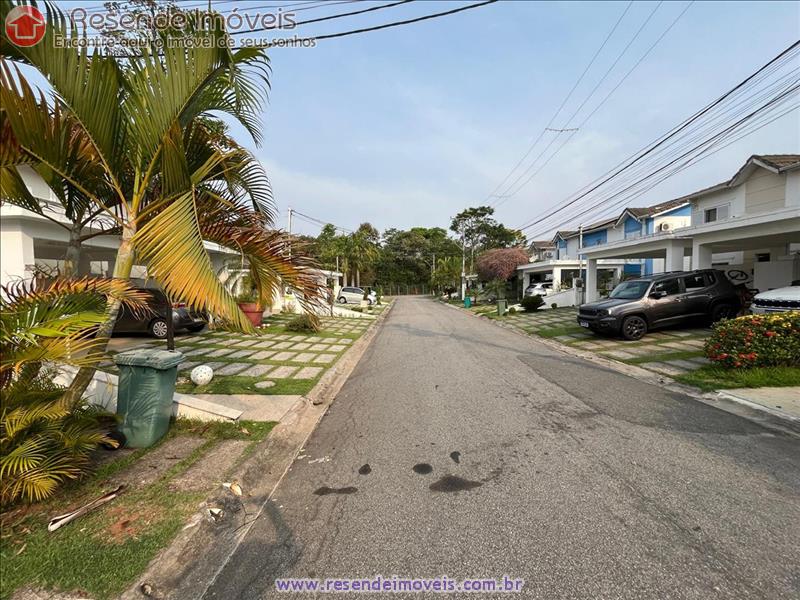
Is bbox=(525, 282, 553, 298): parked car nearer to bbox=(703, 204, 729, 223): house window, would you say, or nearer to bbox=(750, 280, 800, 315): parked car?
bbox=(703, 204, 729, 223): house window

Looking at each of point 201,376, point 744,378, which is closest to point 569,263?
point 744,378

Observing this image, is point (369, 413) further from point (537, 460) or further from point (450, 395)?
point (537, 460)

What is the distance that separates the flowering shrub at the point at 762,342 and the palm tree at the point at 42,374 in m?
8.86

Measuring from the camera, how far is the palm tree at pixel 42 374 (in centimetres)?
242

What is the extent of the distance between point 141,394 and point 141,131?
8.31 ft

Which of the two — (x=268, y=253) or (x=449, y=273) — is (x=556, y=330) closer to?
(x=268, y=253)

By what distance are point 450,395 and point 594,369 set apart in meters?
3.80

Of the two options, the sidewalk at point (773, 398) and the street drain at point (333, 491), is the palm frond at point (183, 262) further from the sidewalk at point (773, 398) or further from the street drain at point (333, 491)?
the sidewalk at point (773, 398)

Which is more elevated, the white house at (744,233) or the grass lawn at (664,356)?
the white house at (744,233)

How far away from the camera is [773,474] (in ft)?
11.2

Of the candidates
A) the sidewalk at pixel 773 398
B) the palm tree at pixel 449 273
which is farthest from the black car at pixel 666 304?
the palm tree at pixel 449 273

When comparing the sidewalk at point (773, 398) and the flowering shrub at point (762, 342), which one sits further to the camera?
the flowering shrub at point (762, 342)

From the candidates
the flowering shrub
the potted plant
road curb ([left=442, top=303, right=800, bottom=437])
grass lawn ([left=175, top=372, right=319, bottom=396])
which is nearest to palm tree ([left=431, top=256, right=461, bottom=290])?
the potted plant

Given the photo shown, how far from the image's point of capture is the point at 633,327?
1072 centimetres
